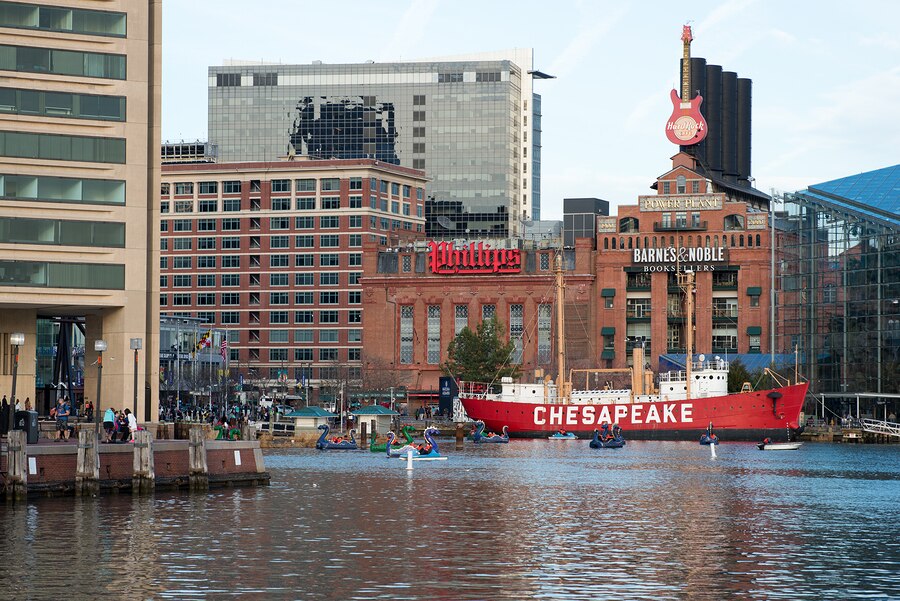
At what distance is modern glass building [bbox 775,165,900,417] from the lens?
15175 cm

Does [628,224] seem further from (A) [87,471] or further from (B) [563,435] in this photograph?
(A) [87,471]

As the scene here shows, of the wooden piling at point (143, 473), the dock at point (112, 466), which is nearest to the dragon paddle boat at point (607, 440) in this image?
the dock at point (112, 466)

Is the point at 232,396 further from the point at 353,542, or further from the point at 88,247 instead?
the point at 353,542

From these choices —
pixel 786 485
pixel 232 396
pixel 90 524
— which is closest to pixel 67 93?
pixel 90 524

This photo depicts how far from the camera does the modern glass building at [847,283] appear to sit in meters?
152

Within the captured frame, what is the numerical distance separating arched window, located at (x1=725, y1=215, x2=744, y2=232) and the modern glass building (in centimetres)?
1998

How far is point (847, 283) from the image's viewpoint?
514 feet

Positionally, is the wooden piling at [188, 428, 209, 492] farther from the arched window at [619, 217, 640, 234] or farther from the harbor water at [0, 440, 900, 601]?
the arched window at [619, 217, 640, 234]

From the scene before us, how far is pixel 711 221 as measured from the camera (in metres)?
188

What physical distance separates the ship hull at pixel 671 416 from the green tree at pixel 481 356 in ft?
90.3

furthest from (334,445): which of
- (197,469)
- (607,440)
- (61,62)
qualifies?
(197,469)

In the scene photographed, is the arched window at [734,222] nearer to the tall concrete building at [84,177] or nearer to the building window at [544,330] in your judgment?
the building window at [544,330]

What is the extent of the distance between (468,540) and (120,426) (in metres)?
25.4

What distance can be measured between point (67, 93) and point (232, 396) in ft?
354
